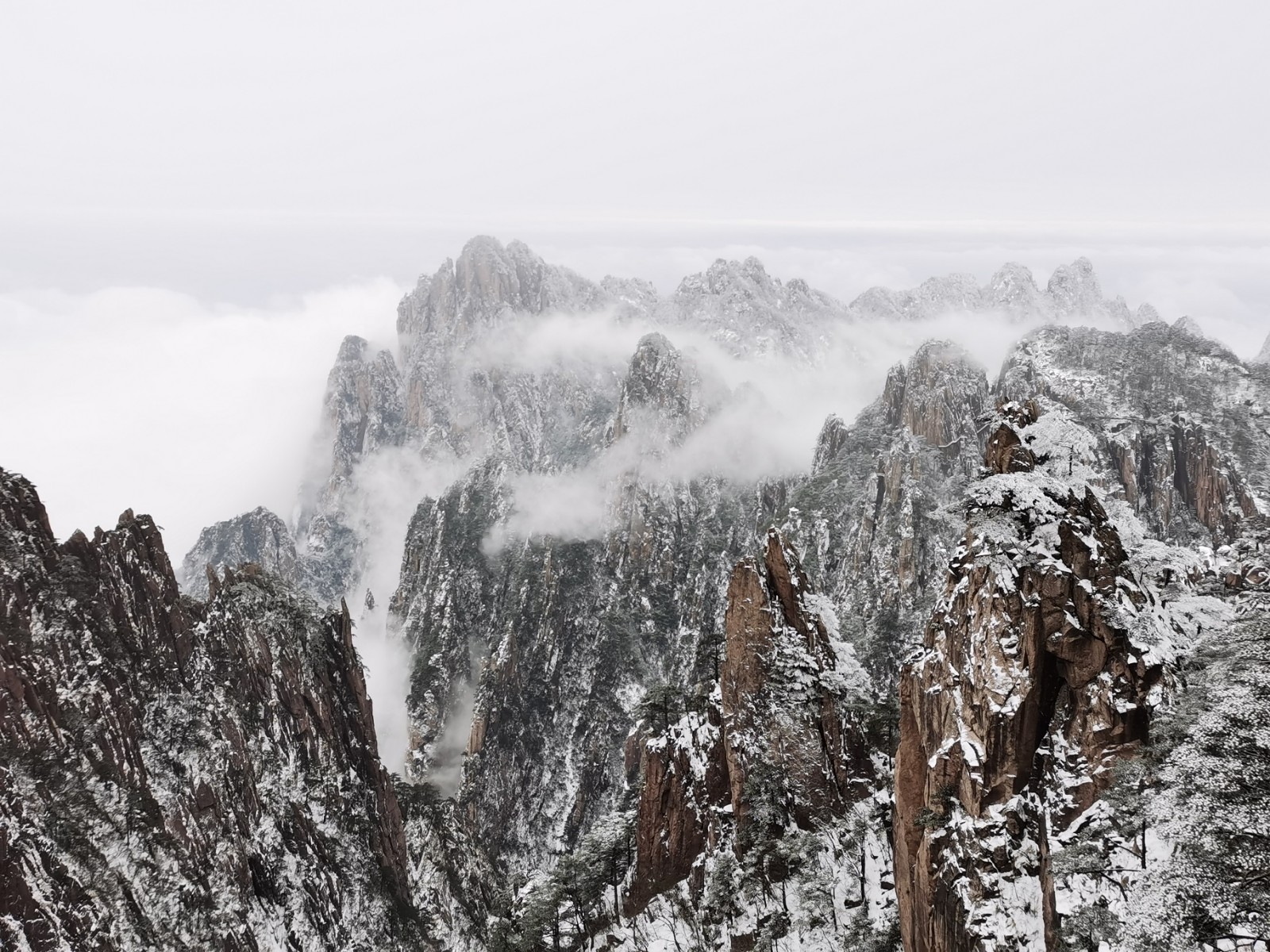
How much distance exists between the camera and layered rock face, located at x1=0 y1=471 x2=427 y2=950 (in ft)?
220

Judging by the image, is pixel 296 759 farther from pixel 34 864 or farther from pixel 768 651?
pixel 768 651

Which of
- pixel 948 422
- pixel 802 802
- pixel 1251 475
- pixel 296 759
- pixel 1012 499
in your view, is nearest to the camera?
pixel 1012 499

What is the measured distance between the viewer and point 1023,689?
116ft

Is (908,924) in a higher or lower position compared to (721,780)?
higher

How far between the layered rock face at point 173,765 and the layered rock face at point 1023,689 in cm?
7200

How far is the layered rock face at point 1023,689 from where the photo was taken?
33344 mm

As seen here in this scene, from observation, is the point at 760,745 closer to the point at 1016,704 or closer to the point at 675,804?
the point at 675,804

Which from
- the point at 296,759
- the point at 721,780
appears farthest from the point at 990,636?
the point at 296,759

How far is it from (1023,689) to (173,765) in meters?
86.8

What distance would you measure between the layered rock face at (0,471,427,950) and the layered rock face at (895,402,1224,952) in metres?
72.0

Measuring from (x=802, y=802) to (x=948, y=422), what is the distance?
14471 cm

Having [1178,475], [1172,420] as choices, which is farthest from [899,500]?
[1172,420]

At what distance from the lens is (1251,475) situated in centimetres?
12888

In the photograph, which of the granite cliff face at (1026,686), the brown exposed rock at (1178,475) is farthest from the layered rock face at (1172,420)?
the granite cliff face at (1026,686)
